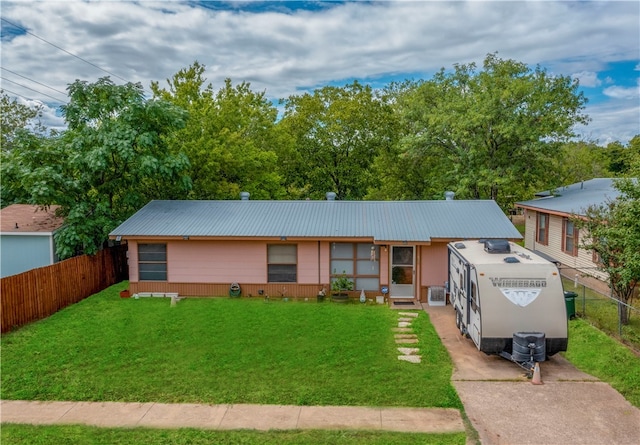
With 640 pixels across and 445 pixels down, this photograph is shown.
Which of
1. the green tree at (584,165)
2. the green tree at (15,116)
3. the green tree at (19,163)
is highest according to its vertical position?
the green tree at (15,116)

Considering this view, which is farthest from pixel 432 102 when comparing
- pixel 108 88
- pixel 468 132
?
pixel 108 88

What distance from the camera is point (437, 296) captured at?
1444 cm

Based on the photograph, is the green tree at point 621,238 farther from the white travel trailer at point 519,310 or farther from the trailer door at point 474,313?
the trailer door at point 474,313

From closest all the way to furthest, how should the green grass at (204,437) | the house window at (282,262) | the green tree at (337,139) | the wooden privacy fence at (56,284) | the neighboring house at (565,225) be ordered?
the green grass at (204,437) → the wooden privacy fence at (56,284) → the house window at (282,262) → the neighboring house at (565,225) → the green tree at (337,139)

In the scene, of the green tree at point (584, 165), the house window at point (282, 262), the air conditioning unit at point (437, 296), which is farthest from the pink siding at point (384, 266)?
the green tree at point (584, 165)

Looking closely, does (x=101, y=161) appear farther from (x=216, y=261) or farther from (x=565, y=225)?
(x=565, y=225)

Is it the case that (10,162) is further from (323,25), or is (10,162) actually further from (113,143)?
(323,25)

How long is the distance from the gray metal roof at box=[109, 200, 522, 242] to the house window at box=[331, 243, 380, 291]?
0.64 metres

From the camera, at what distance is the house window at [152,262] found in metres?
15.7

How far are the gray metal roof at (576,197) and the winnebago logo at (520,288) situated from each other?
30.8ft

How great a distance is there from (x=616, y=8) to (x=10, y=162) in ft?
67.6

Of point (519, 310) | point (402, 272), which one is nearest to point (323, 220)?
point (402, 272)

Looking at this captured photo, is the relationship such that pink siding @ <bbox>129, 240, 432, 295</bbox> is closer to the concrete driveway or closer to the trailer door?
the trailer door

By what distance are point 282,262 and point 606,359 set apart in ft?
32.0
